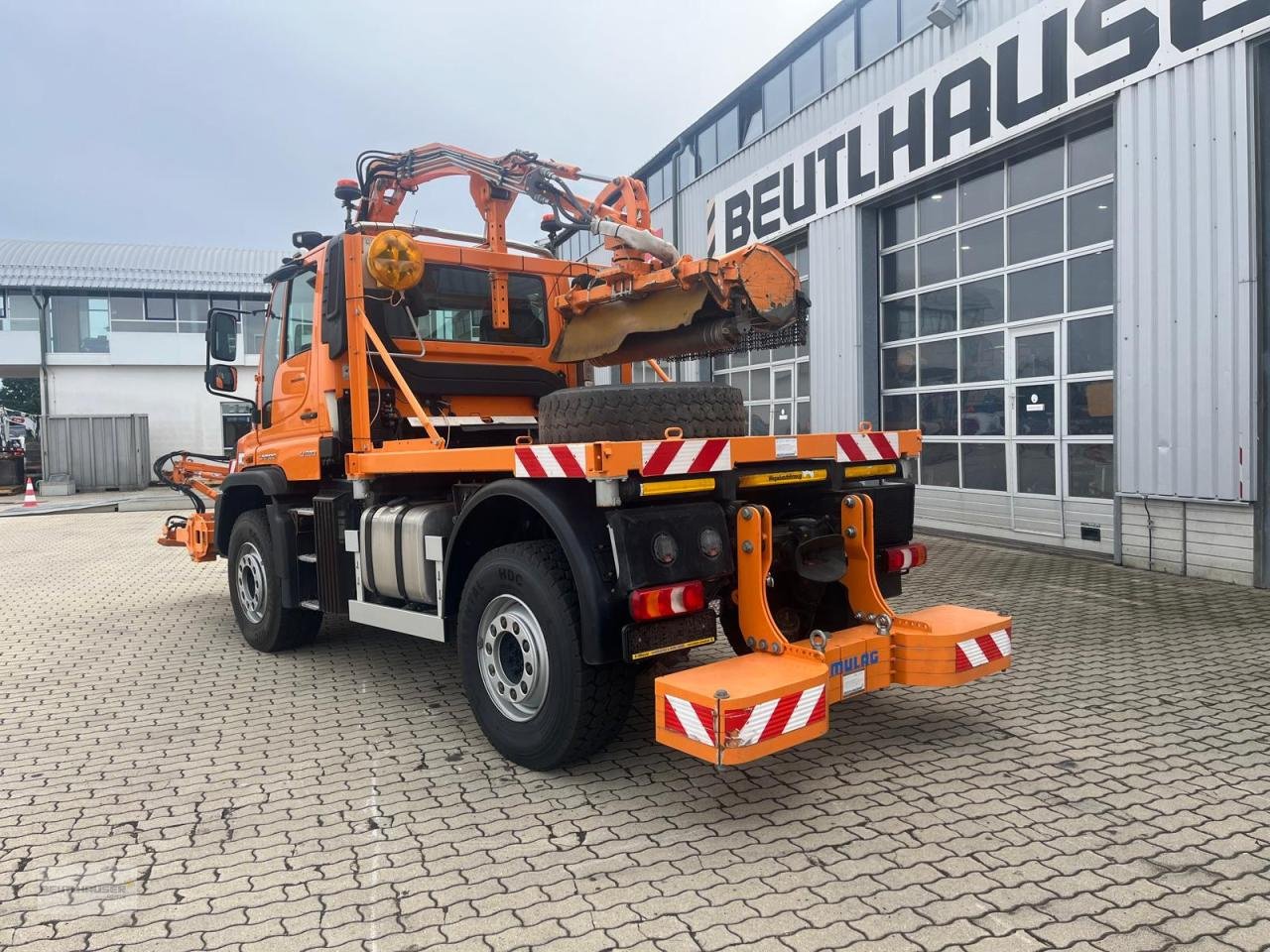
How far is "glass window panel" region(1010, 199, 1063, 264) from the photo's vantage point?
9.86 metres

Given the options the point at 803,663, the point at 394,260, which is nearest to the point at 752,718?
the point at 803,663

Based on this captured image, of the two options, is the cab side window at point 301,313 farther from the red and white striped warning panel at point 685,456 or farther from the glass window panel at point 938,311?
the glass window panel at point 938,311

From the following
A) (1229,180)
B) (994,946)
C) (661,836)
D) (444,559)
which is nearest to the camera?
(994,946)

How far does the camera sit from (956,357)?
11.3 meters

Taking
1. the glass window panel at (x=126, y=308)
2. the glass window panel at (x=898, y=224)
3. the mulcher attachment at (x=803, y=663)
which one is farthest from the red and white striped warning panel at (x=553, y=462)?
the glass window panel at (x=126, y=308)

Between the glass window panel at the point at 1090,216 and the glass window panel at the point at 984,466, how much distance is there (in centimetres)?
245

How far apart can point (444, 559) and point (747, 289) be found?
2128mm

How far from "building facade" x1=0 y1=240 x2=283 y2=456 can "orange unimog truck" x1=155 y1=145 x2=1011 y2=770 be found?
2576 centimetres

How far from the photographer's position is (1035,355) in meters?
10.1

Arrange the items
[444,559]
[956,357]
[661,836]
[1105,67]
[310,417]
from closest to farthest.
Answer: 1. [661,836]
2. [444,559]
3. [310,417]
4. [1105,67]
5. [956,357]

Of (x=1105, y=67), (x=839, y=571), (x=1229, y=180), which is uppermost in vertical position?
(x=1105, y=67)

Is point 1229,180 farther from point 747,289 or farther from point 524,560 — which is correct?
point 524,560

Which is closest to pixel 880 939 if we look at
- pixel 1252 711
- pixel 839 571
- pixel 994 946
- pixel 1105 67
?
pixel 994 946

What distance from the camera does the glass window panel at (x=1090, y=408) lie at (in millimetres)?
9180
